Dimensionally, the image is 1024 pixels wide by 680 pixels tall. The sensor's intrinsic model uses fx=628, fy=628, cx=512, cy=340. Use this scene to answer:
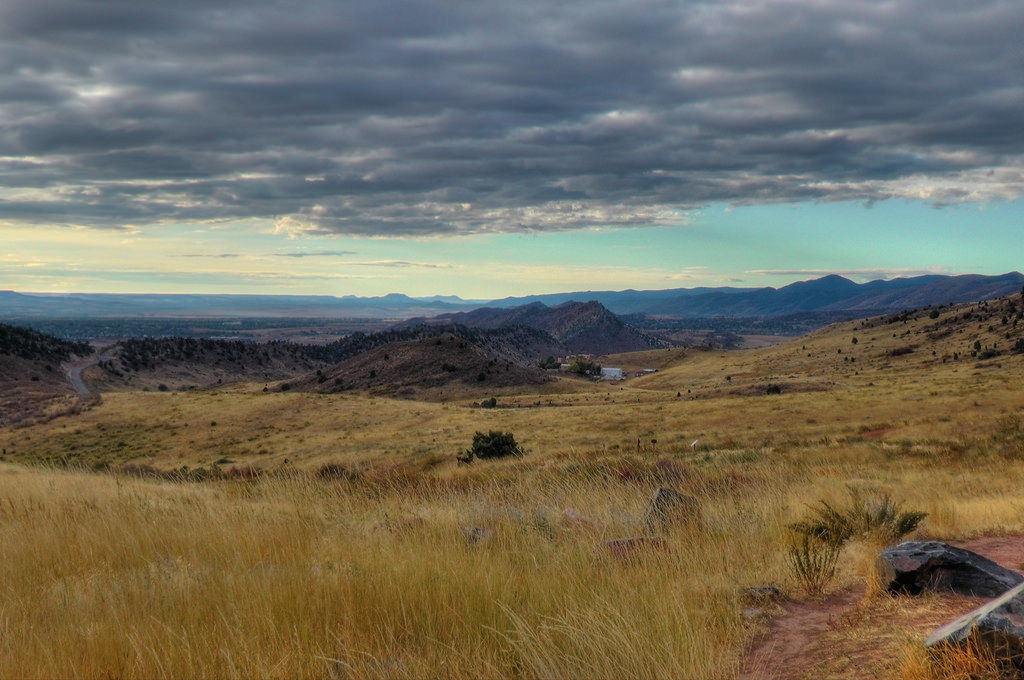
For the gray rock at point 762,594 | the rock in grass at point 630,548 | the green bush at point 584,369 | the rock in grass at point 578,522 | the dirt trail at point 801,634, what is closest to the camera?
the dirt trail at point 801,634

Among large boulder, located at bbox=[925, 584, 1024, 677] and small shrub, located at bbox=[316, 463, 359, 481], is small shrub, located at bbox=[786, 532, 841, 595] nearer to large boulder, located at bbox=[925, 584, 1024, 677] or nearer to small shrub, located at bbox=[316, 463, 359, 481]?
large boulder, located at bbox=[925, 584, 1024, 677]

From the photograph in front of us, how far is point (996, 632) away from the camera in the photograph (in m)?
3.26

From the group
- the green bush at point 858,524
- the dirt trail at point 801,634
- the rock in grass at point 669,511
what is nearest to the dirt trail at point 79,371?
the rock in grass at point 669,511

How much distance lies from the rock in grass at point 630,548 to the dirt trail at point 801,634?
1.10 m

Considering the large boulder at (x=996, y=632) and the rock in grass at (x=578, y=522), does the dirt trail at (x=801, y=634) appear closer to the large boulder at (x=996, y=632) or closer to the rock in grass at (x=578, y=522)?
the large boulder at (x=996, y=632)

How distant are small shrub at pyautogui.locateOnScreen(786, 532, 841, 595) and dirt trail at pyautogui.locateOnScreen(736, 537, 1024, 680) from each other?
0.13 m

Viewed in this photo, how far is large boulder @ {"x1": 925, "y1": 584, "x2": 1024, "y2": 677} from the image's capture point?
10.6ft

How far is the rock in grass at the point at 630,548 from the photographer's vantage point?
204 inches

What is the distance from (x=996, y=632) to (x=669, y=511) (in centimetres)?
386

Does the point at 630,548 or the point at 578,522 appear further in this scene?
the point at 578,522

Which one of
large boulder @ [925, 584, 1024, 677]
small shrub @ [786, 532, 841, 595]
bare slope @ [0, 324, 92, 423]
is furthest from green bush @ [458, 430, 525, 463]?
bare slope @ [0, 324, 92, 423]

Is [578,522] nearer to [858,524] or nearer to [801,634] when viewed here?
[801,634]

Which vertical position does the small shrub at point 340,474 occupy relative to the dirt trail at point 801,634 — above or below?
below

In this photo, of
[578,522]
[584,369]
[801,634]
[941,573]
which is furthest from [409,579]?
[584,369]
